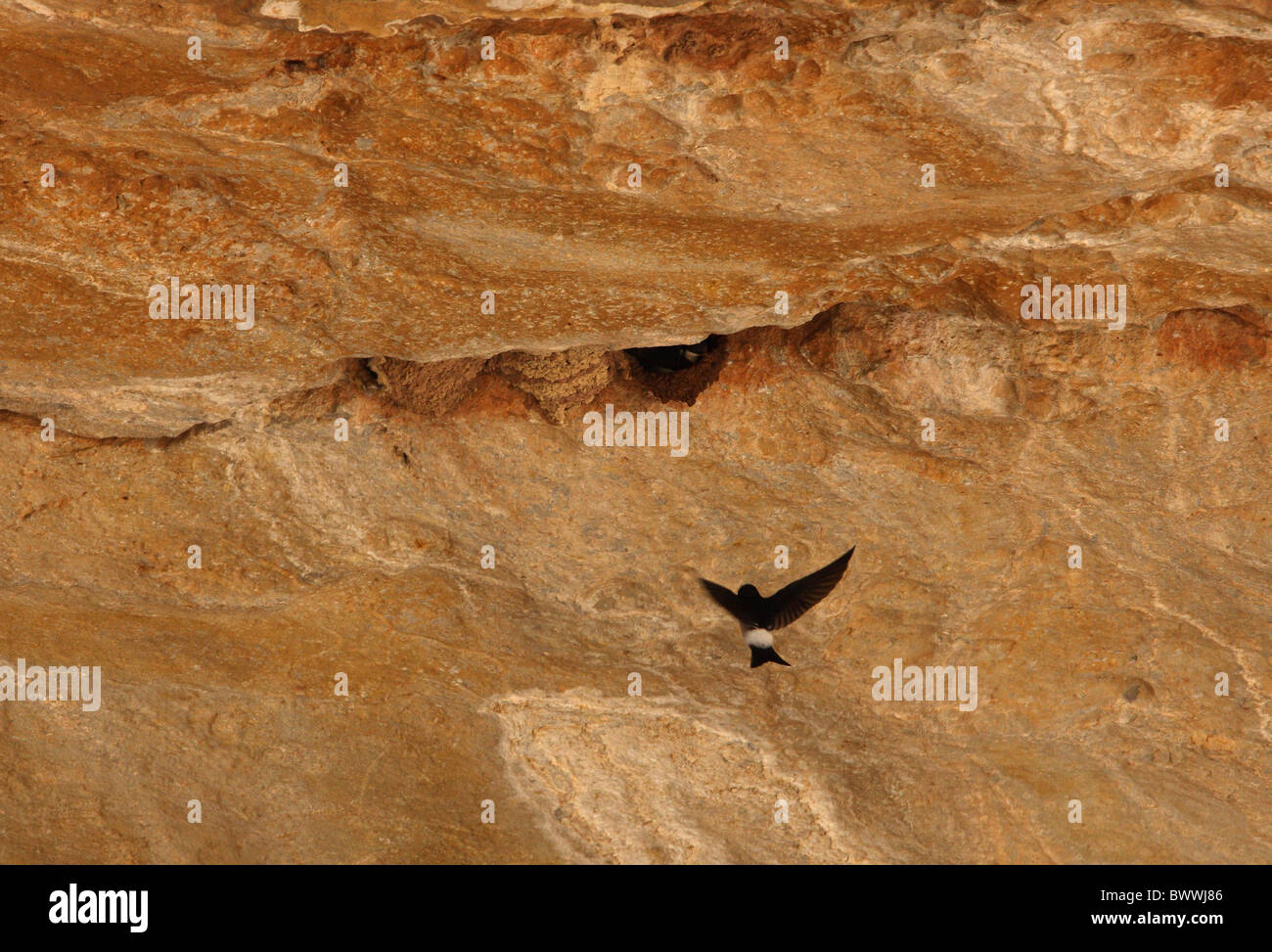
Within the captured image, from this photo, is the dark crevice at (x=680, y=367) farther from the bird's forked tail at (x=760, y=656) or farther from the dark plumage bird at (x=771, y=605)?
the bird's forked tail at (x=760, y=656)

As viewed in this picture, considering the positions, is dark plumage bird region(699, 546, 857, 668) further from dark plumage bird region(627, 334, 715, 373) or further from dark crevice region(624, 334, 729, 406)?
dark plumage bird region(627, 334, 715, 373)

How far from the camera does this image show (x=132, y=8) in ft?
24.8

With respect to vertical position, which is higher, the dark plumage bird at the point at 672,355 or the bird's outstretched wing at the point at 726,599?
the dark plumage bird at the point at 672,355

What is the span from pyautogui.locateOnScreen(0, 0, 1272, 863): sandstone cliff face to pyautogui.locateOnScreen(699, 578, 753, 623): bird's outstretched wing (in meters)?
0.18

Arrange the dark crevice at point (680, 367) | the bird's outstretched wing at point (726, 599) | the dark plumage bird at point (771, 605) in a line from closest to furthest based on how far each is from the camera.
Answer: the dark plumage bird at point (771, 605) < the bird's outstretched wing at point (726, 599) < the dark crevice at point (680, 367)

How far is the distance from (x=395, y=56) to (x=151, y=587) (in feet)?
14.5

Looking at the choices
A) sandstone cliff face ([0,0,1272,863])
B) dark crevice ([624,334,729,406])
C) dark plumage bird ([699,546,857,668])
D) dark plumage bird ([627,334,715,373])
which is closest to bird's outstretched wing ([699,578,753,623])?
dark plumage bird ([699,546,857,668])

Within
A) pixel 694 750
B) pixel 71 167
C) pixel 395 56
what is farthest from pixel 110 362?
pixel 694 750

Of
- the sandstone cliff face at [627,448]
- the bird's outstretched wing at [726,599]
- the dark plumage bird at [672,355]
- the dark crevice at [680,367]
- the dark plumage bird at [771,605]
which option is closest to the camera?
the sandstone cliff face at [627,448]

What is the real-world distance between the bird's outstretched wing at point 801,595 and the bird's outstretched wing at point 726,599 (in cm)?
25

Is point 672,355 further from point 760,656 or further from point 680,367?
point 760,656

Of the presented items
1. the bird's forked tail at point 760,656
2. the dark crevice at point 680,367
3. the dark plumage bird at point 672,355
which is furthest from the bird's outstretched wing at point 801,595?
the dark plumage bird at point 672,355

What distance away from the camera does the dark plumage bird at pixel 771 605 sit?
834cm

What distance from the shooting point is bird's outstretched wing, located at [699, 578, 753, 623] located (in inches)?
334
